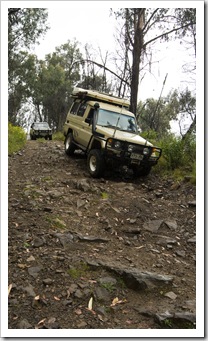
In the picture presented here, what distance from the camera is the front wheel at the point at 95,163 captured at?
729cm

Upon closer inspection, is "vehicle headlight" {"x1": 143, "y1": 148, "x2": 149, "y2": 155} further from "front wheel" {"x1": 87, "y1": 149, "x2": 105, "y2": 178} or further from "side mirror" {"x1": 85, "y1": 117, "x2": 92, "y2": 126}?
"side mirror" {"x1": 85, "y1": 117, "x2": 92, "y2": 126}

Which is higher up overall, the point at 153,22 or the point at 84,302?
the point at 153,22

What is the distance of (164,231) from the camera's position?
502 centimetres

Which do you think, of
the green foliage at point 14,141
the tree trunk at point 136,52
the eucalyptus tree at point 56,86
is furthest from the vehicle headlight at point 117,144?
the eucalyptus tree at point 56,86

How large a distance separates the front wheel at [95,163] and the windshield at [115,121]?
92cm

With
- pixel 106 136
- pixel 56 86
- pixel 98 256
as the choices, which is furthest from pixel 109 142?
pixel 56 86

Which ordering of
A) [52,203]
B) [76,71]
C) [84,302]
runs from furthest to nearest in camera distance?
[76,71]
[52,203]
[84,302]

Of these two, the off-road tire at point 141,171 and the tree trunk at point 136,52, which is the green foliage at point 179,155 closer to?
the off-road tire at point 141,171

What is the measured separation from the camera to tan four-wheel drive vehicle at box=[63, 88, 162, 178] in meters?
7.20

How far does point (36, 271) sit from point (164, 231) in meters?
2.38

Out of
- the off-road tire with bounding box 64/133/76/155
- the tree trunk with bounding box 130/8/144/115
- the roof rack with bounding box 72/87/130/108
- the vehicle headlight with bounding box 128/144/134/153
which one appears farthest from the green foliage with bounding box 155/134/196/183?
the tree trunk with bounding box 130/8/144/115

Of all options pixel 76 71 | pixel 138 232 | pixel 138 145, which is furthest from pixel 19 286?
pixel 76 71

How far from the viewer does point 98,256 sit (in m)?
3.92

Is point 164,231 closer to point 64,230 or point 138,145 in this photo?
point 64,230
